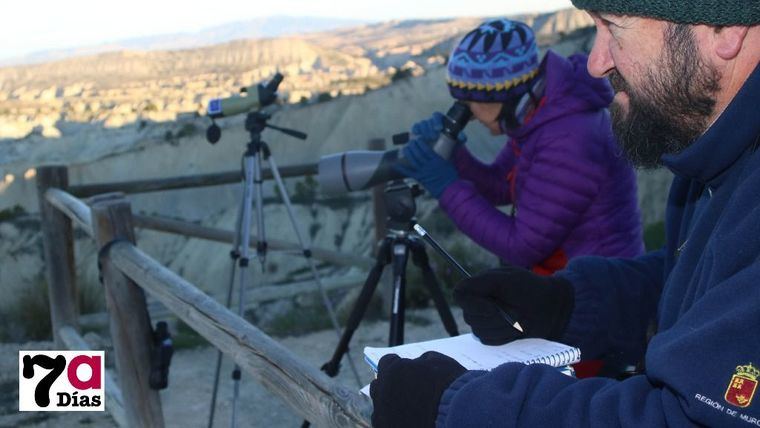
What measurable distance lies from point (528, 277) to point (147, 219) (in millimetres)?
3975

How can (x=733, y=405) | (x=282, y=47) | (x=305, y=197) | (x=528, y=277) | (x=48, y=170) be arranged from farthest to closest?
(x=282, y=47) → (x=305, y=197) → (x=48, y=170) → (x=528, y=277) → (x=733, y=405)

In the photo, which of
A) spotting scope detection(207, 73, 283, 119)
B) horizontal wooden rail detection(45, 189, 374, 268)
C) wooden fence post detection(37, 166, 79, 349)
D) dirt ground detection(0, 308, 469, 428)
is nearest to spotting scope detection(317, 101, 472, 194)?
spotting scope detection(207, 73, 283, 119)

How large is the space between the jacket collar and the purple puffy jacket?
1103mm

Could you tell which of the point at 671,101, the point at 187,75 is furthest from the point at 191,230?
the point at 187,75

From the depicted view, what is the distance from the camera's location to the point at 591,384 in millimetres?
1004

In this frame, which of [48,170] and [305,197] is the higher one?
[48,170]

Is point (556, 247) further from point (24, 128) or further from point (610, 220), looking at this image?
point (24, 128)

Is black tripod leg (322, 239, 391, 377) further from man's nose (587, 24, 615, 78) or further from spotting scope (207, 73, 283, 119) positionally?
man's nose (587, 24, 615, 78)

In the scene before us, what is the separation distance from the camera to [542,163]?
223cm

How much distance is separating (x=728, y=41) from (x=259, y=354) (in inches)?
47.9

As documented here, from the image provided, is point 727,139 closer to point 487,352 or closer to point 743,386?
point 743,386

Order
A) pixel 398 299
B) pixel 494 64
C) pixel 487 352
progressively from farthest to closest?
1. pixel 398 299
2. pixel 494 64
3. pixel 487 352

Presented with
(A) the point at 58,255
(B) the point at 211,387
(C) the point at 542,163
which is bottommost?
(B) the point at 211,387

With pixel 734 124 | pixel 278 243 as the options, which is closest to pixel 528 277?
pixel 734 124
